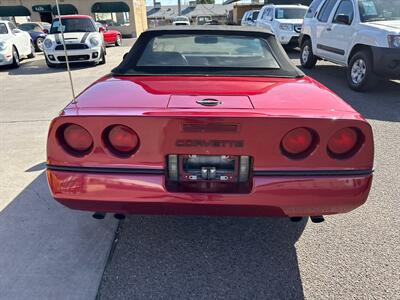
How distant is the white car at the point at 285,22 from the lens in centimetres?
1232

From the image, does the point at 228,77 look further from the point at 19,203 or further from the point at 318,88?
the point at 19,203

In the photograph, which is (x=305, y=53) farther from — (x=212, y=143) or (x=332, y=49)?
(x=212, y=143)

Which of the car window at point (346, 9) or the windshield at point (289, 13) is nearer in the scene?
the car window at point (346, 9)

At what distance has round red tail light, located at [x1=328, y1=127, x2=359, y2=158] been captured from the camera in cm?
194

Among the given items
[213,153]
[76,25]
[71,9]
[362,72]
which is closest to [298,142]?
[213,153]

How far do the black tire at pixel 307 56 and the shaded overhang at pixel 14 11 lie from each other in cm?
2869

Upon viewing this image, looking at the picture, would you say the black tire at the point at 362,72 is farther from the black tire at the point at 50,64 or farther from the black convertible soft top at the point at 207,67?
the black tire at the point at 50,64

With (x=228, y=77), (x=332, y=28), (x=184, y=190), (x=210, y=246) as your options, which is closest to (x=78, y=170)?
(x=184, y=190)

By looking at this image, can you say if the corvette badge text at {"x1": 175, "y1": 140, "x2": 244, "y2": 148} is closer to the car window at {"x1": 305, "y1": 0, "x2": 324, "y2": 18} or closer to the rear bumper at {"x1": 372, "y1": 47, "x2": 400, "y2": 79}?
the rear bumper at {"x1": 372, "y1": 47, "x2": 400, "y2": 79}

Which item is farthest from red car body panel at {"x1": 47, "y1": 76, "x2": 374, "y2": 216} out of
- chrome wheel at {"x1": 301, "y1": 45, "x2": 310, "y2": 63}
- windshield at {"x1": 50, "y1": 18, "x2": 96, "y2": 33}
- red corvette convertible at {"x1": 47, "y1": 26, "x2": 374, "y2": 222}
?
windshield at {"x1": 50, "y1": 18, "x2": 96, "y2": 33}

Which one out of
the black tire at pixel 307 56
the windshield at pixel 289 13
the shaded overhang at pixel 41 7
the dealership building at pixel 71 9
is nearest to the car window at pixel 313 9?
the black tire at pixel 307 56

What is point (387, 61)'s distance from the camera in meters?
6.08

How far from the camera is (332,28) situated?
7.93 meters

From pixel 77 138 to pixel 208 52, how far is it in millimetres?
1760
